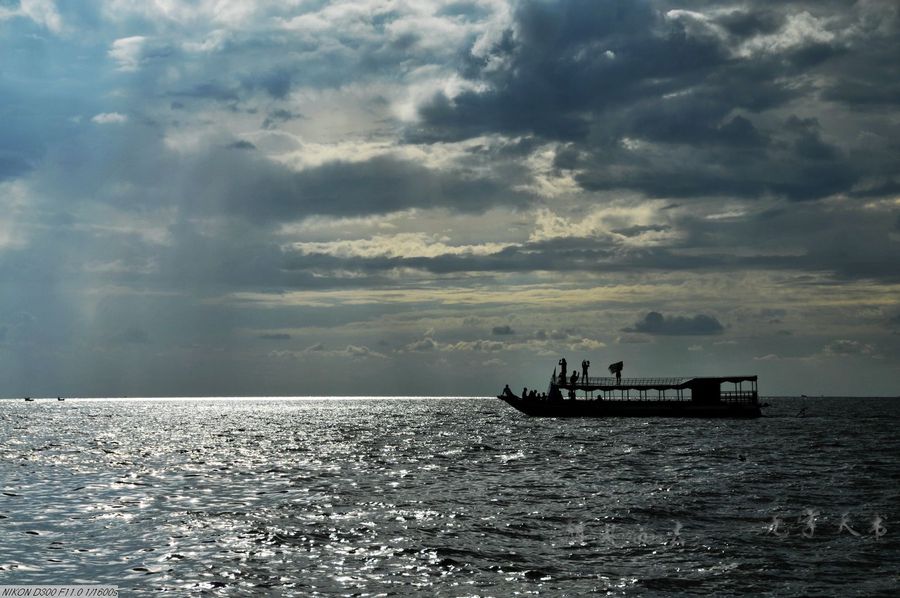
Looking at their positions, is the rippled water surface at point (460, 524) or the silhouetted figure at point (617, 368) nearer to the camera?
the rippled water surface at point (460, 524)

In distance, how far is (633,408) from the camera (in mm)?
122938

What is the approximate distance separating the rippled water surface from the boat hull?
56540 millimetres

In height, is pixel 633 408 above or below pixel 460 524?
below

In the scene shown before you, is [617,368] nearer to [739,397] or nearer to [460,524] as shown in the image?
[739,397]

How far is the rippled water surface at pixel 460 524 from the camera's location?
23.2m

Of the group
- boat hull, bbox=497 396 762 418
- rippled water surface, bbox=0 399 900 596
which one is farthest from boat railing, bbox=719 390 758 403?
rippled water surface, bbox=0 399 900 596

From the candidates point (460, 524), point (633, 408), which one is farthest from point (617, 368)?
→ point (460, 524)

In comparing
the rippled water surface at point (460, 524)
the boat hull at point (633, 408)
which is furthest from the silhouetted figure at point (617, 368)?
the rippled water surface at point (460, 524)

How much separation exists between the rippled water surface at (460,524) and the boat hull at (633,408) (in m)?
56.5

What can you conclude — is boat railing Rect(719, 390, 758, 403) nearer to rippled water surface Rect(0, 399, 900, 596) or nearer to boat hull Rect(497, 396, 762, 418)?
boat hull Rect(497, 396, 762, 418)

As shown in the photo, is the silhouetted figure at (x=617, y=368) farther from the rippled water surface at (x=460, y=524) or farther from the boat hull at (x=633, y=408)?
the rippled water surface at (x=460, y=524)

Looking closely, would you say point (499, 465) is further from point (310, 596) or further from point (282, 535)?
point (310, 596)

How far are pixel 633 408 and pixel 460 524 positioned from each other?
95.4m

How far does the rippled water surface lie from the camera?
23.2m
